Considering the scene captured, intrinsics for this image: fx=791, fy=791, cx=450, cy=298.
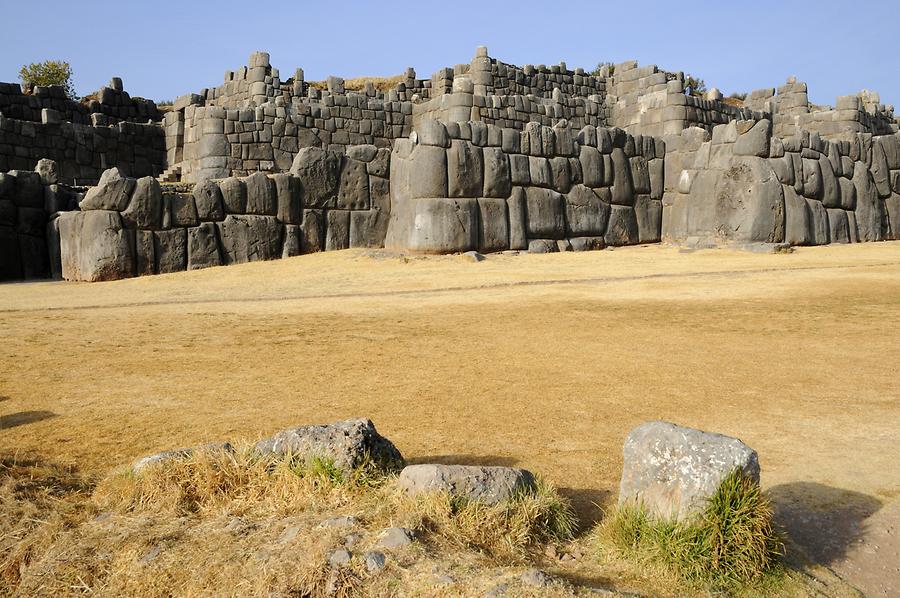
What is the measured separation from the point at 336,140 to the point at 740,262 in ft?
38.4

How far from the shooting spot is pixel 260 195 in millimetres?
15945

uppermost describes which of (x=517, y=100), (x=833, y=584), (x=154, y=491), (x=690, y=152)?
(x=517, y=100)

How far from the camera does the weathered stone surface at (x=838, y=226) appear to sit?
61.3 feet

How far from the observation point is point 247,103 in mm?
23359

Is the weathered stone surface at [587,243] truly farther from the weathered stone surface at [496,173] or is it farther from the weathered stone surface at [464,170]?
the weathered stone surface at [464,170]

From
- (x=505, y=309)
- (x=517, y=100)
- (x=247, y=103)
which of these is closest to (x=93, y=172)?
(x=247, y=103)

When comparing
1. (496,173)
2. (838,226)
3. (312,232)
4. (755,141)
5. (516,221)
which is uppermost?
(755,141)

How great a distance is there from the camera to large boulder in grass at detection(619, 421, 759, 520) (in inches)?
136

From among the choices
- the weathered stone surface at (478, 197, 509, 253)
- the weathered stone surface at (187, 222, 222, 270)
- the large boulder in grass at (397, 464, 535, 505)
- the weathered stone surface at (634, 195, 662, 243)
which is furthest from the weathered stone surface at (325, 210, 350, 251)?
the large boulder in grass at (397, 464, 535, 505)

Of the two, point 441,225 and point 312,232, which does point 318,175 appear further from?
point 441,225

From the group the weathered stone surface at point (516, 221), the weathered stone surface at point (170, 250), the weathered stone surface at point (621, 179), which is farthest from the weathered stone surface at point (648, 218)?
the weathered stone surface at point (170, 250)

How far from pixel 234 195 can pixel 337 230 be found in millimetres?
2460

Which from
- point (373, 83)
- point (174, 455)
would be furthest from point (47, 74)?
point (174, 455)

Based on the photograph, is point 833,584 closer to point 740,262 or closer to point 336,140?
point 740,262
